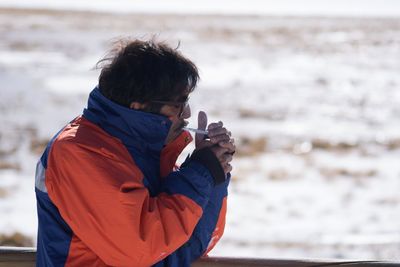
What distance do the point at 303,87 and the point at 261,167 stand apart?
10.1m

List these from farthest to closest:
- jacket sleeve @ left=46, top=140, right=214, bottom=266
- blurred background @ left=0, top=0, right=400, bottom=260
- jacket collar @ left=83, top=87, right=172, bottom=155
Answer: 1. blurred background @ left=0, top=0, right=400, bottom=260
2. jacket collar @ left=83, top=87, right=172, bottom=155
3. jacket sleeve @ left=46, top=140, right=214, bottom=266

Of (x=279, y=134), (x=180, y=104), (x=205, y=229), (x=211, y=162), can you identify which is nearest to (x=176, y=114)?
(x=180, y=104)

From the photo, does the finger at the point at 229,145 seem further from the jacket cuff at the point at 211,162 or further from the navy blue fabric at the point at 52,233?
the navy blue fabric at the point at 52,233

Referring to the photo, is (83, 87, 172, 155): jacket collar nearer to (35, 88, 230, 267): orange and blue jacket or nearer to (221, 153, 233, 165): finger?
(35, 88, 230, 267): orange and blue jacket

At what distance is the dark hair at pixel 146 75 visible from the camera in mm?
1652

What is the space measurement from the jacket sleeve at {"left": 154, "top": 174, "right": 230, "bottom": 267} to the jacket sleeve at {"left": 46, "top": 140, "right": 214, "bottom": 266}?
0.12m

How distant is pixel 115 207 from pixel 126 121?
204 mm

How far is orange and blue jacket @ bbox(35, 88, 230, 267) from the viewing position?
60.7 inches

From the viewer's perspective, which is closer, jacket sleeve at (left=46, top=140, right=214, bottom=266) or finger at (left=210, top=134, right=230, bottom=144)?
jacket sleeve at (left=46, top=140, right=214, bottom=266)

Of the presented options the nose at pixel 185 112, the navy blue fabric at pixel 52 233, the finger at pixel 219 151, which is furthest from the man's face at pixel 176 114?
the navy blue fabric at pixel 52 233

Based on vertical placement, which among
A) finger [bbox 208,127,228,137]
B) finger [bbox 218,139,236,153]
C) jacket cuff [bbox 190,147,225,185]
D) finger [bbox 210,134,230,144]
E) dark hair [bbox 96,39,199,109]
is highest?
dark hair [bbox 96,39,199,109]

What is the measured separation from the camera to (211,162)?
5.49 ft

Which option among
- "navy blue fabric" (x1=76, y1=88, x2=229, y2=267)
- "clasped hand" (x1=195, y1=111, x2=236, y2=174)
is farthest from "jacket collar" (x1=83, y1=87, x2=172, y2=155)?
"clasped hand" (x1=195, y1=111, x2=236, y2=174)

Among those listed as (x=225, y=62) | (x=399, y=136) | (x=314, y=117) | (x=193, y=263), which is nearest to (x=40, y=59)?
(x=225, y=62)
